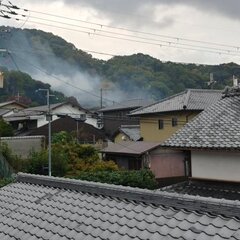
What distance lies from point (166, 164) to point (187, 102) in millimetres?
6223

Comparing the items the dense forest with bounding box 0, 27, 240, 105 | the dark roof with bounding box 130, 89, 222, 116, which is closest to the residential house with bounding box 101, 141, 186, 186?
the dark roof with bounding box 130, 89, 222, 116

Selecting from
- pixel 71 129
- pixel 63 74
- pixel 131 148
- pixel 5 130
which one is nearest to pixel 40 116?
pixel 71 129

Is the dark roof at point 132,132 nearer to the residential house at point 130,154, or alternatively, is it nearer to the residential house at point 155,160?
the residential house at point 130,154

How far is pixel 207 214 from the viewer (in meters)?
4.50

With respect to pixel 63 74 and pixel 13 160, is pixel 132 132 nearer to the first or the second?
pixel 13 160

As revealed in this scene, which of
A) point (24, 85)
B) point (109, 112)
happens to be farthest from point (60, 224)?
point (24, 85)

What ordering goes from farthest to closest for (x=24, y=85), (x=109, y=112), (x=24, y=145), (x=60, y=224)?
1. (x=24, y=85)
2. (x=109, y=112)
3. (x=24, y=145)
4. (x=60, y=224)

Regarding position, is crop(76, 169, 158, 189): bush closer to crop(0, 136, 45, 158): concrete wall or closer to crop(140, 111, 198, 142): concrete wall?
crop(0, 136, 45, 158): concrete wall

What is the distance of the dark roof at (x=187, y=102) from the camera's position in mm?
34469

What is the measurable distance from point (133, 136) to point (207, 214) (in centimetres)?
3757

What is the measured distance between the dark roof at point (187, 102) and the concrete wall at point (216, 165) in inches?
863

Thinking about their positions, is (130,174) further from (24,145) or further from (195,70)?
(195,70)

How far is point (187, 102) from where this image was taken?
34.7 meters

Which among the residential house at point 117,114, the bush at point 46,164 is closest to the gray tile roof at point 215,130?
the bush at point 46,164
